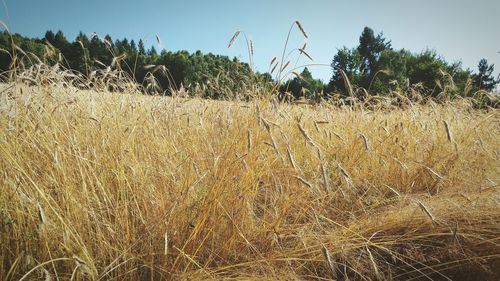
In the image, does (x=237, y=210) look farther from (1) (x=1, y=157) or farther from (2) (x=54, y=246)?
(1) (x=1, y=157)

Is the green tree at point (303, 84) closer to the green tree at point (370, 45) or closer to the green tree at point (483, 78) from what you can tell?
the green tree at point (483, 78)

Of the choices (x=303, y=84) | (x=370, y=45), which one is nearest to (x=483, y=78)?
(x=303, y=84)

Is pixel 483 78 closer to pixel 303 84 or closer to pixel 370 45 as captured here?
pixel 303 84

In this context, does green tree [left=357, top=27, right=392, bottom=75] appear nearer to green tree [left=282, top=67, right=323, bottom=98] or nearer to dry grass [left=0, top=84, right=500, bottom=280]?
green tree [left=282, top=67, right=323, bottom=98]

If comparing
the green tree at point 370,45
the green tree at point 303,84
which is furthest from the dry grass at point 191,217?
the green tree at point 370,45

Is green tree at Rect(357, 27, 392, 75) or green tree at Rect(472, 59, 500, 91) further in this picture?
green tree at Rect(357, 27, 392, 75)

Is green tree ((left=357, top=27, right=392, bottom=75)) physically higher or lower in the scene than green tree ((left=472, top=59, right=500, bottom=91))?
higher

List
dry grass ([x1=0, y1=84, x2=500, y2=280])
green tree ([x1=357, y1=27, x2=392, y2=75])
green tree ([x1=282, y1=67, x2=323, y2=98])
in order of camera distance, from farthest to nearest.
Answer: green tree ([x1=357, y1=27, x2=392, y2=75]) < green tree ([x1=282, y1=67, x2=323, y2=98]) < dry grass ([x1=0, y1=84, x2=500, y2=280])

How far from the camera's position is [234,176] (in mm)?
1370

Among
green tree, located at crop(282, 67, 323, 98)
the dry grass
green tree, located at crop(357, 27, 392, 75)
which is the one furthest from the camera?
green tree, located at crop(357, 27, 392, 75)

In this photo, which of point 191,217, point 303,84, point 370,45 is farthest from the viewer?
point 370,45

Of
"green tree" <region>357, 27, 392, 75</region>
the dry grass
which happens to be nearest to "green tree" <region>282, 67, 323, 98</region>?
the dry grass

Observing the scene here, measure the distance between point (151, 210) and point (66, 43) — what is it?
2555 centimetres

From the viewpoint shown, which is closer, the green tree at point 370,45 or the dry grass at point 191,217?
the dry grass at point 191,217
